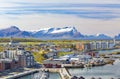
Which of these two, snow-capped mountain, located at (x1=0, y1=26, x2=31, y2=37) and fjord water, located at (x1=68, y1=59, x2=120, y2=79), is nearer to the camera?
fjord water, located at (x1=68, y1=59, x2=120, y2=79)

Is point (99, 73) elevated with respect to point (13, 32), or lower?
lower

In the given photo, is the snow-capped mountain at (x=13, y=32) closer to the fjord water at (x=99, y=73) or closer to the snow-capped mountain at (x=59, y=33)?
the snow-capped mountain at (x=59, y=33)

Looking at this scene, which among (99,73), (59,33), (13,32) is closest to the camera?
(99,73)

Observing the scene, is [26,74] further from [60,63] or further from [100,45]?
[100,45]

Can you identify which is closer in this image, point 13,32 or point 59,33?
point 13,32

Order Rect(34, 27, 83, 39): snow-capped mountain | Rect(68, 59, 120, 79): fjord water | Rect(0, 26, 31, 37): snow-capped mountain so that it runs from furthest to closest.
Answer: Rect(34, 27, 83, 39): snow-capped mountain → Rect(0, 26, 31, 37): snow-capped mountain → Rect(68, 59, 120, 79): fjord water

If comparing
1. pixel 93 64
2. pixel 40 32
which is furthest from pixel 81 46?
pixel 40 32

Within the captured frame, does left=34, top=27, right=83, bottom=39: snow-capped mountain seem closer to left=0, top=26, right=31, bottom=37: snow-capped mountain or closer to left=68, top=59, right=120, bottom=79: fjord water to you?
left=0, top=26, right=31, bottom=37: snow-capped mountain

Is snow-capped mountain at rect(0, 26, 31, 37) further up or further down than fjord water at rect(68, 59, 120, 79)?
further up

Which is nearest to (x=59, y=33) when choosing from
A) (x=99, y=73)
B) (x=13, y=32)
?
(x=13, y=32)

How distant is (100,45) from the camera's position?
1272 inches

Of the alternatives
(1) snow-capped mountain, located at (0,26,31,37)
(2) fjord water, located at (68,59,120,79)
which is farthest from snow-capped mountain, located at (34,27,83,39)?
(2) fjord water, located at (68,59,120,79)

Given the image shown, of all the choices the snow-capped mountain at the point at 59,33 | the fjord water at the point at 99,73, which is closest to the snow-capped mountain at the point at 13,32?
the snow-capped mountain at the point at 59,33

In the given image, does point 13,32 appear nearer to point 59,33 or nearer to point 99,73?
point 59,33
